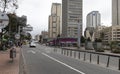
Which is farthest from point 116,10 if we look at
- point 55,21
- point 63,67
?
point 63,67

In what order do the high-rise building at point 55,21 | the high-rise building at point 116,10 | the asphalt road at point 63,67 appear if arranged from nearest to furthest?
1. the asphalt road at point 63,67
2. the high-rise building at point 116,10
3. the high-rise building at point 55,21

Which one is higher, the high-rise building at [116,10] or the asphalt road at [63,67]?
the high-rise building at [116,10]

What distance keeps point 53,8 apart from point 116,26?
1492 inches

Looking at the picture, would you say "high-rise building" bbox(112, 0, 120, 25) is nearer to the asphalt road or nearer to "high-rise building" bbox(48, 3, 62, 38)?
"high-rise building" bbox(48, 3, 62, 38)

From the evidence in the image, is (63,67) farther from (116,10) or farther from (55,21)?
(55,21)

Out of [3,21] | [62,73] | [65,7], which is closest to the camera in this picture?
[3,21]

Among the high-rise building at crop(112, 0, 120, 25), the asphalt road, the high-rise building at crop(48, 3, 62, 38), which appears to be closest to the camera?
the asphalt road

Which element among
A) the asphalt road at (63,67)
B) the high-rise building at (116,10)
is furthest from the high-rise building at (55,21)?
the asphalt road at (63,67)

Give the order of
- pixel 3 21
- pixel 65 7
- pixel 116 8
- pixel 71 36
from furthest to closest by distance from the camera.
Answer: pixel 116 8, pixel 71 36, pixel 65 7, pixel 3 21

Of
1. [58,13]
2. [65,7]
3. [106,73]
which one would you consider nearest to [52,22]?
[58,13]

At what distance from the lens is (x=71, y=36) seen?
392 feet

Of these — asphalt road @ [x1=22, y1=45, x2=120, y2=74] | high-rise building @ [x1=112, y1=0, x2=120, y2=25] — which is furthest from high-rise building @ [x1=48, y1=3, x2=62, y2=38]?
asphalt road @ [x1=22, y1=45, x2=120, y2=74]

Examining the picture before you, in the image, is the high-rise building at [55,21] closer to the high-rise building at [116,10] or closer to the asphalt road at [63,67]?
the high-rise building at [116,10]

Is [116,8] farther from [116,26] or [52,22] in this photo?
[52,22]
